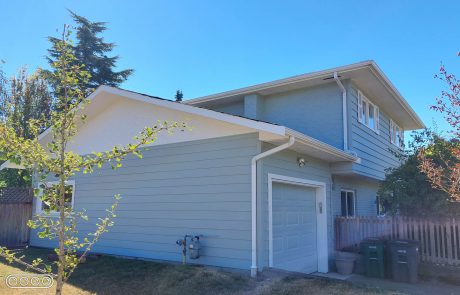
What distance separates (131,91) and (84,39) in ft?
73.4

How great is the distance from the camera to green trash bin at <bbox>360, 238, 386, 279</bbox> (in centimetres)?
902

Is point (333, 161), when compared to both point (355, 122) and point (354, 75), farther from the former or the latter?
point (354, 75)

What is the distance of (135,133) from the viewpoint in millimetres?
9922

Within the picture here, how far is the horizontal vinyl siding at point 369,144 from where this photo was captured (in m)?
10.6

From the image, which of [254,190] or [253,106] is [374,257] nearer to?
[254,190]

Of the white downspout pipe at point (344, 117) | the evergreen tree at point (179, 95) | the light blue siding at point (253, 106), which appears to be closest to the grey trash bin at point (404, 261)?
the white downspout pipe at point (344, 117)

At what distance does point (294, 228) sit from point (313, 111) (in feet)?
12.9

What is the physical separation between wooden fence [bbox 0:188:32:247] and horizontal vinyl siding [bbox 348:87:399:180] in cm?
1090

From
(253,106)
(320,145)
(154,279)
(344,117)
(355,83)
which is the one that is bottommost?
(154,279)

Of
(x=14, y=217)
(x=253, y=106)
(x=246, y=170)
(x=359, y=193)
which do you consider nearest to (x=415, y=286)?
(x=246, y=170)

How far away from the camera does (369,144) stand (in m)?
12.0

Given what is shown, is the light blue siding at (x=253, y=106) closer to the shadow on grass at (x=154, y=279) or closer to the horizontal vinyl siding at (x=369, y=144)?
the horizontal vinyl siding at (x=369, y=144)

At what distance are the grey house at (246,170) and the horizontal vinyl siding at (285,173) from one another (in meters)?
0.02

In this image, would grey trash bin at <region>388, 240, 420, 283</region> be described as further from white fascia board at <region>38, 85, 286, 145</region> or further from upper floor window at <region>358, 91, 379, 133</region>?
white fascia board at <region>38, 85, 286, 145</region>
